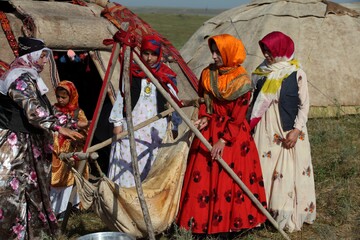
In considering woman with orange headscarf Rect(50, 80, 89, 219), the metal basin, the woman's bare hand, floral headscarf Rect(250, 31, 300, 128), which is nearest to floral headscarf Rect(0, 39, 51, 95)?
woman with orange headscarf Rect(50, 80, 89, 219)

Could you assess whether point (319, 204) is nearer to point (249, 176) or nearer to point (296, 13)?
point (249, 176)

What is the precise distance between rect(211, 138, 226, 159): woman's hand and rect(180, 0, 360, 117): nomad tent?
5218mm

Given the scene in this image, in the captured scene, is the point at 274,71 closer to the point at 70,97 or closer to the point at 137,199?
the point at 137,199

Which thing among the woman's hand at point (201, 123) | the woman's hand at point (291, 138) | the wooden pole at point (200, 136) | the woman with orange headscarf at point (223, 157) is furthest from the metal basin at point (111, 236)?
the woman's hand at point (291, 138)

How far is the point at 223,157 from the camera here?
14.9 ft

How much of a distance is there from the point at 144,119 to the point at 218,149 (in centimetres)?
92

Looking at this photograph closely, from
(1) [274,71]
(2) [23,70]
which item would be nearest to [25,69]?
(2) [23,70]

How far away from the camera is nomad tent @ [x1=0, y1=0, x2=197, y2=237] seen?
13.8 feet

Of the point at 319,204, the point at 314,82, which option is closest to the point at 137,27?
the point at 319,204

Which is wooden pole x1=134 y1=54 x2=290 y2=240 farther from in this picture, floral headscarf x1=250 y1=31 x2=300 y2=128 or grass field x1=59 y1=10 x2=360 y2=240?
floral headscarf x1=250 y1=31 x2=300 y2=128

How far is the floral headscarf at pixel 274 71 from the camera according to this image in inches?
191

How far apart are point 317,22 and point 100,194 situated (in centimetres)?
693

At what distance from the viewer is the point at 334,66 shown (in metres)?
9.76

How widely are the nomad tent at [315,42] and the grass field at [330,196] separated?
1034 mm
